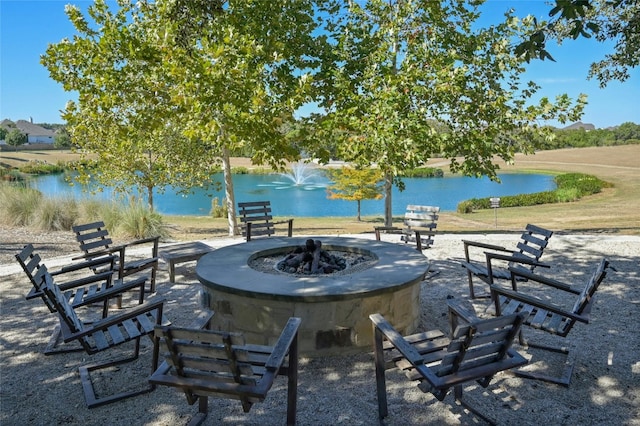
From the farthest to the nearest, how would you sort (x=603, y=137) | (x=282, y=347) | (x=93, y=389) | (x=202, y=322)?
(x=603, y=137)
(x=93, y=389)
(x=202, y=322)
(x=282, y=347)

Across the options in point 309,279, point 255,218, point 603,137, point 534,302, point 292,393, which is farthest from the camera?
point 603,137

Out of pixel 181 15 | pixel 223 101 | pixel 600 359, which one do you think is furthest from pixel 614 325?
pixel 181 15

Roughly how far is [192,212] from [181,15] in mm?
20925

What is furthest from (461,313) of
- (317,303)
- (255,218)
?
(255,218)

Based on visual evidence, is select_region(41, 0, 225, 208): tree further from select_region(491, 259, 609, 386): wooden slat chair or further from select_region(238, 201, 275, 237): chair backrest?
select_region(491, 259, 609, 386): wooden slat chair

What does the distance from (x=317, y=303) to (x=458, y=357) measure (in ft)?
5.37

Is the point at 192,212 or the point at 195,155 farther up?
the point at 195,155

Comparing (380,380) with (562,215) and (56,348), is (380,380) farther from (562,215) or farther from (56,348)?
(562,215)

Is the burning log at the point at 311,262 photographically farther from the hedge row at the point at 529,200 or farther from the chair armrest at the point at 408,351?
the hedge row at the point at 529,200

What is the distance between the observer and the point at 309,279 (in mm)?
4863

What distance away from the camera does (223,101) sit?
30.5ft

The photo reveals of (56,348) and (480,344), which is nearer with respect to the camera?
(480,344)

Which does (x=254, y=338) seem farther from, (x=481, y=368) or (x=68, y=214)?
(x=68, y=214)

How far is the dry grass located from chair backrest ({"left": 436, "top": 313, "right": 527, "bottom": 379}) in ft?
34.9
